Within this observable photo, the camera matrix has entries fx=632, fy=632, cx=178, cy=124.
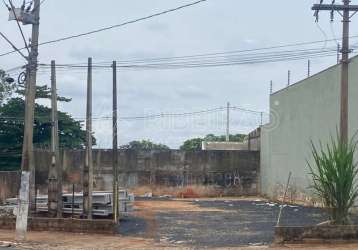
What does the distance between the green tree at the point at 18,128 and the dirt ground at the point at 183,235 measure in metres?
24.1

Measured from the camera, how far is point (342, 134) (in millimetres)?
19906

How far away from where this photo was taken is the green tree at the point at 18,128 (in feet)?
166

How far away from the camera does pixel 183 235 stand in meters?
20.7

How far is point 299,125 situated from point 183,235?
18.3m

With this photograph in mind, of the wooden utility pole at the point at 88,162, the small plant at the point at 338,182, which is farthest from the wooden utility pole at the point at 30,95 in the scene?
the small plant at the point at 338,182

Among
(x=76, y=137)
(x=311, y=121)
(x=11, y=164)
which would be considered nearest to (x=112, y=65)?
(x=311, y=121)

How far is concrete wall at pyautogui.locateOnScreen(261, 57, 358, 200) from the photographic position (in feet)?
103

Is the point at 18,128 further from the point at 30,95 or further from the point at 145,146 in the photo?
the point at 30,95

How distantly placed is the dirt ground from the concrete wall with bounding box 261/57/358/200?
5.68 metres

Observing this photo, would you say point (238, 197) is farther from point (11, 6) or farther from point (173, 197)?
point (11, 6)

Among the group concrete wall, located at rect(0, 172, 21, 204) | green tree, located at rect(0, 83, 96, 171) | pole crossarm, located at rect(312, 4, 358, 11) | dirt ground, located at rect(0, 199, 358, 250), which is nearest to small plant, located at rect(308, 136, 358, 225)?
dirt ground, located at rect(0, 199, 358, 250)

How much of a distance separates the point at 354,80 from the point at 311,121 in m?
6.58

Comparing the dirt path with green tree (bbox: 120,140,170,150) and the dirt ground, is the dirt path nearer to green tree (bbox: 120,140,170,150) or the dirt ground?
the dirt ground

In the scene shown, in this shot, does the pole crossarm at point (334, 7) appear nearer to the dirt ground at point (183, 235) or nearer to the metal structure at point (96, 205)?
the dirt ground at point (183, 235)
